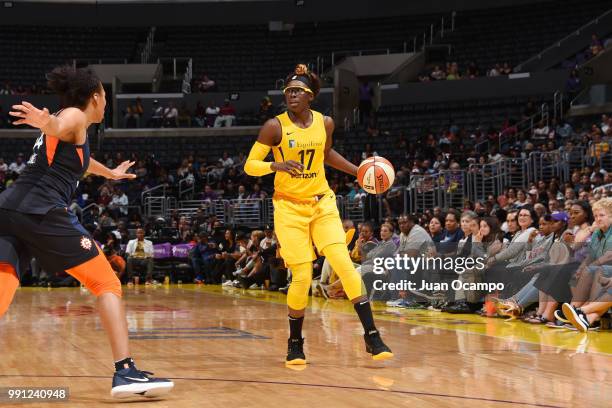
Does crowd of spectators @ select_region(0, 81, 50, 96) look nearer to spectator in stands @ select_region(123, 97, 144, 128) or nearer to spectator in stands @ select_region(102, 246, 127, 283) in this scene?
spectator in stands @ select_region(123, 97, 144, 128)

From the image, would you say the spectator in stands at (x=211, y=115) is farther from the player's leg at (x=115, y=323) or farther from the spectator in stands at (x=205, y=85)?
the player's leg at (x=115, y=323)

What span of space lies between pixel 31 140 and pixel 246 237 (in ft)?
42.3

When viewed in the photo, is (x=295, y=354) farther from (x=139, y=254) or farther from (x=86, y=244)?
(x=139, y=254)

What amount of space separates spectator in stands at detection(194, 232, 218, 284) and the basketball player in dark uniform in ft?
49.2

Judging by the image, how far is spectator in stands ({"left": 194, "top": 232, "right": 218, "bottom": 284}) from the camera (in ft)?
65.1

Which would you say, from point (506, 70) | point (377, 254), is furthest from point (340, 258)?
point (506, 70)

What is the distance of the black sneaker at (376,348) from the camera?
6102mm

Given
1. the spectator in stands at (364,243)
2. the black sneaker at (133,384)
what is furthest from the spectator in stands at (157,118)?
the black sneaker at (133,384)

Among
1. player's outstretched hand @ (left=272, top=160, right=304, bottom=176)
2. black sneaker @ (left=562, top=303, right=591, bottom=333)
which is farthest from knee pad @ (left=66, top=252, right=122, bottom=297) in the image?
black sneaker @ (left=562, top=303, right=591, bottom=333)

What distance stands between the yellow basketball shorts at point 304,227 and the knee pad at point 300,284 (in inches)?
1.8

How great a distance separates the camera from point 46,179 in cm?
465

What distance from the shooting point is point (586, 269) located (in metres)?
8.65

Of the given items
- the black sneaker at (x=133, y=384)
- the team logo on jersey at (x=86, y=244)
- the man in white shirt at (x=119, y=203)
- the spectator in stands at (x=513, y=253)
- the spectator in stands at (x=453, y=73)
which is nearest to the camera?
the black sneaker at (x=133, y=384)

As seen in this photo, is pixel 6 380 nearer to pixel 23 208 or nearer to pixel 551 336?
pixel 23 208
